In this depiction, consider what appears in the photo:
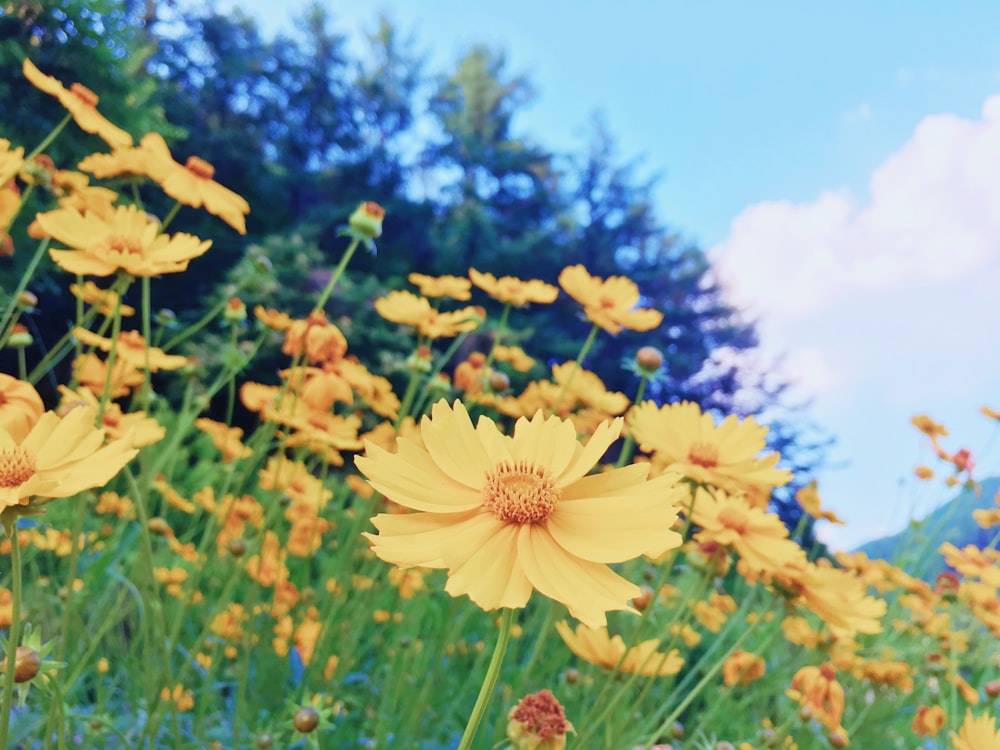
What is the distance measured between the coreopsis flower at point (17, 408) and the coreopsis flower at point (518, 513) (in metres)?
0.26

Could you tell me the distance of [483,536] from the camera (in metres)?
0.37

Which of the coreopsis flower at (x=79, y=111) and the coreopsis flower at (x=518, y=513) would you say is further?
the coreopsis flower at (x=79, y=111)

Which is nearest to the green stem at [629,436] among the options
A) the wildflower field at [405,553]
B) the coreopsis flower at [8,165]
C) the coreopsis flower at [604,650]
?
the wildflower field at [405,553]

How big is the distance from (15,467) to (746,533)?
0.55 m

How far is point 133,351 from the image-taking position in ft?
3.75

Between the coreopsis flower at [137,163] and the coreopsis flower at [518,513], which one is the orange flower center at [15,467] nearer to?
the coreopsis flower at [518,513]

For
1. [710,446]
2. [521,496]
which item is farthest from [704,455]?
[521,496]

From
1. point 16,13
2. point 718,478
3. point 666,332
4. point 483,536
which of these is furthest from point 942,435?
point 666,332

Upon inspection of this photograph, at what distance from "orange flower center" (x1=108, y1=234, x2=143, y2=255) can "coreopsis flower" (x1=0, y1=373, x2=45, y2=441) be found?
0.47 ft

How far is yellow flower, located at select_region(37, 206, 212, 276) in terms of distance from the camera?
24.2 inches

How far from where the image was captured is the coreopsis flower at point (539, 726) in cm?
46

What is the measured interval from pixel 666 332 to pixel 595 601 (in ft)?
28.8

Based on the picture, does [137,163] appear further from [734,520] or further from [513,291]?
[734,520]

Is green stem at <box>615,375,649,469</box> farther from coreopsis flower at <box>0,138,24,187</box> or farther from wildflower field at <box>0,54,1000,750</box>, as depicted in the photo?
coreopsis flower at <box>0,138,24,187</box>
